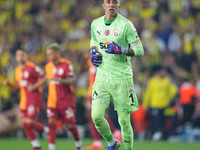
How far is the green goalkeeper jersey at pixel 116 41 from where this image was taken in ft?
24.0

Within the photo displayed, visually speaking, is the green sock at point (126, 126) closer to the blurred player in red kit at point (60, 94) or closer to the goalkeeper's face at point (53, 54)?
the blurred player in red kit at point (60, 94)

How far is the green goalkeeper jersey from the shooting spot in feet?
24.0

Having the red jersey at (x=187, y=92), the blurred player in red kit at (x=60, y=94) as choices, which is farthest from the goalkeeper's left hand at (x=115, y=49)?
the red jersey at (x=187, y=92)

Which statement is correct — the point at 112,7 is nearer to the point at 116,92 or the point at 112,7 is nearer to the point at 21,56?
the point at 116,92

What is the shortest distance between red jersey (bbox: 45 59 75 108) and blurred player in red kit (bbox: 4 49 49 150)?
917 millimetres

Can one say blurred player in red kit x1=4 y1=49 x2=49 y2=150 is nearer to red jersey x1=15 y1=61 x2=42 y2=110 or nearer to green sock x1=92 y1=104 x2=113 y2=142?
red jersey x1=15 y1=61 x2=42 y2=110

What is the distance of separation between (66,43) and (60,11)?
7.44 ft

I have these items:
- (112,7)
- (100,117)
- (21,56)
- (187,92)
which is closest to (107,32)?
(112,7)

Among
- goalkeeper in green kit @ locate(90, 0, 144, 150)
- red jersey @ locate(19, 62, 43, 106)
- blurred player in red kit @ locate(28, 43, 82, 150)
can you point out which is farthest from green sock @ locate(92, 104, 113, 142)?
red jersey @ locate(19, 62, 43, 106)

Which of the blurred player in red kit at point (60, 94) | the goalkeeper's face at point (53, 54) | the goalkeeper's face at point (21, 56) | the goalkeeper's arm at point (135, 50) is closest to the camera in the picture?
the goalkeeper's arm at point (135, 50)

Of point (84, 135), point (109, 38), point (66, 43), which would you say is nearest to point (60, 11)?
point (66, 43)

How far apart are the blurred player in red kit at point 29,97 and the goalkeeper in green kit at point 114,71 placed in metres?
3.87

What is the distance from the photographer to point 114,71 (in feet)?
24.2

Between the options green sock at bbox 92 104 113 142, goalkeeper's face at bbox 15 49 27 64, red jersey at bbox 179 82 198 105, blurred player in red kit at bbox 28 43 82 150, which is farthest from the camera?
red jersey at bbox 179 82 198 105
